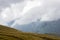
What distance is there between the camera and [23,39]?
167m

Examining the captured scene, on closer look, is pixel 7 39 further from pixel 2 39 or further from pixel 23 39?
pixel 23 39

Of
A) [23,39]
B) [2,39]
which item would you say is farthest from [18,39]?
[2,39]

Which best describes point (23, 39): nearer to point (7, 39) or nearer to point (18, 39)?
point (18, 39)

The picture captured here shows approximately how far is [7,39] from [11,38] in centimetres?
556

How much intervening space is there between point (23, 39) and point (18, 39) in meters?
5.01

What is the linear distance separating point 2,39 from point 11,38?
30.3 feet

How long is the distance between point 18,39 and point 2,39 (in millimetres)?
16895

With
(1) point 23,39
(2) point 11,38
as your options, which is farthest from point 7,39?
(1) point 23,39

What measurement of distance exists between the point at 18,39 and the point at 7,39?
11.3m

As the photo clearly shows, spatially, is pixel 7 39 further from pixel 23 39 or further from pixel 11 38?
pixel 23 39

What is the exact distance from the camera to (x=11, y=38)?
565ft

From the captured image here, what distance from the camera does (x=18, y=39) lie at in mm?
166375

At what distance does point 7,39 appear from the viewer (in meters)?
168

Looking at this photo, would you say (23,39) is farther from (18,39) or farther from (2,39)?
(2,39)
